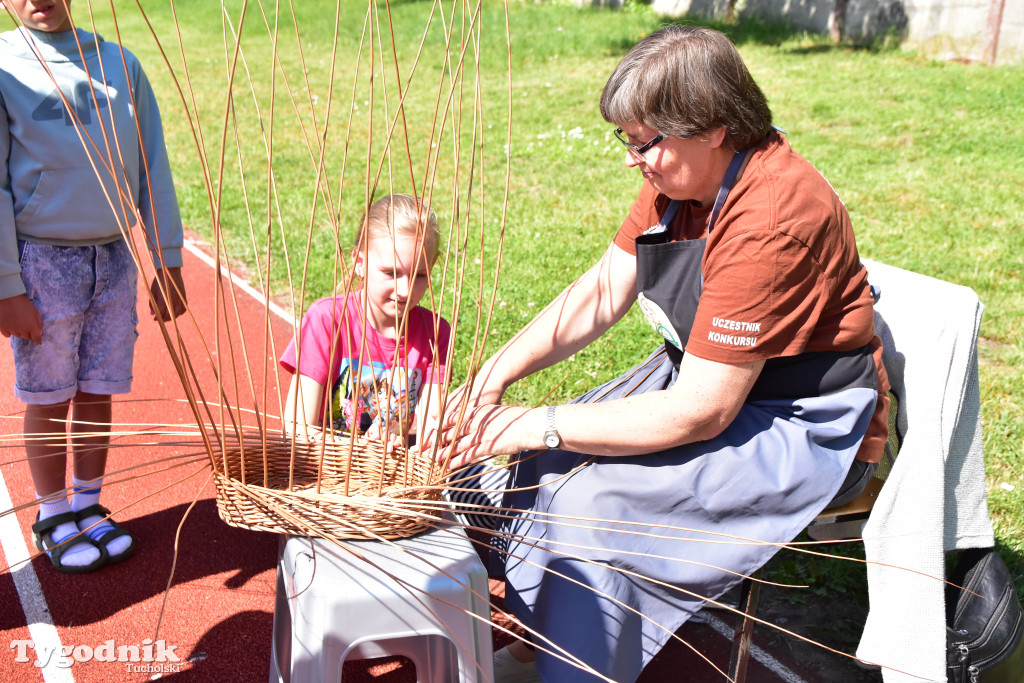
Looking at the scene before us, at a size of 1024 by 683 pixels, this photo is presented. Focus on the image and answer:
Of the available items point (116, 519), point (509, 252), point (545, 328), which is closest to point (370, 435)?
point (545, 328)

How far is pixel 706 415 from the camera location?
1.65 meters

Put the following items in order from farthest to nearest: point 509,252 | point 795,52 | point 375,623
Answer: point 795,52
point 509,252
point 375,623

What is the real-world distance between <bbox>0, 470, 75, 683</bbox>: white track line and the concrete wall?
9.09 m

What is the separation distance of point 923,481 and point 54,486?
2.17 metres

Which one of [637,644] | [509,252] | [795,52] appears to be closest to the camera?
[637,644]

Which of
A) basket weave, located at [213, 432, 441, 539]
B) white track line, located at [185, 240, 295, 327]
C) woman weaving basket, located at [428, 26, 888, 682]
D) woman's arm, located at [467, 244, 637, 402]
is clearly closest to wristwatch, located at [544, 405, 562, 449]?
woman weaving basket, located at [428, 26, 888, 682]

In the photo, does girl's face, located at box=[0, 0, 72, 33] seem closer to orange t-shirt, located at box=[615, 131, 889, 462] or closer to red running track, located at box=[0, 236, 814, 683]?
red running track, located at box=[0, 236, 814, 683]

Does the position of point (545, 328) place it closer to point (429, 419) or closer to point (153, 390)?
point (429, 419)

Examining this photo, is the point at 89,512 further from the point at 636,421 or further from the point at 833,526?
the point at 833,526

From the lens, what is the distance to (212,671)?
2.17 m

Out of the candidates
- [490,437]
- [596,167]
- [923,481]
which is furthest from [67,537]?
[596,167]

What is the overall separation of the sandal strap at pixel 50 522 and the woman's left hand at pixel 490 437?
1.34 m

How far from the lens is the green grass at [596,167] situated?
11.9ft

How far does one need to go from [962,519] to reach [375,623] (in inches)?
51.5
